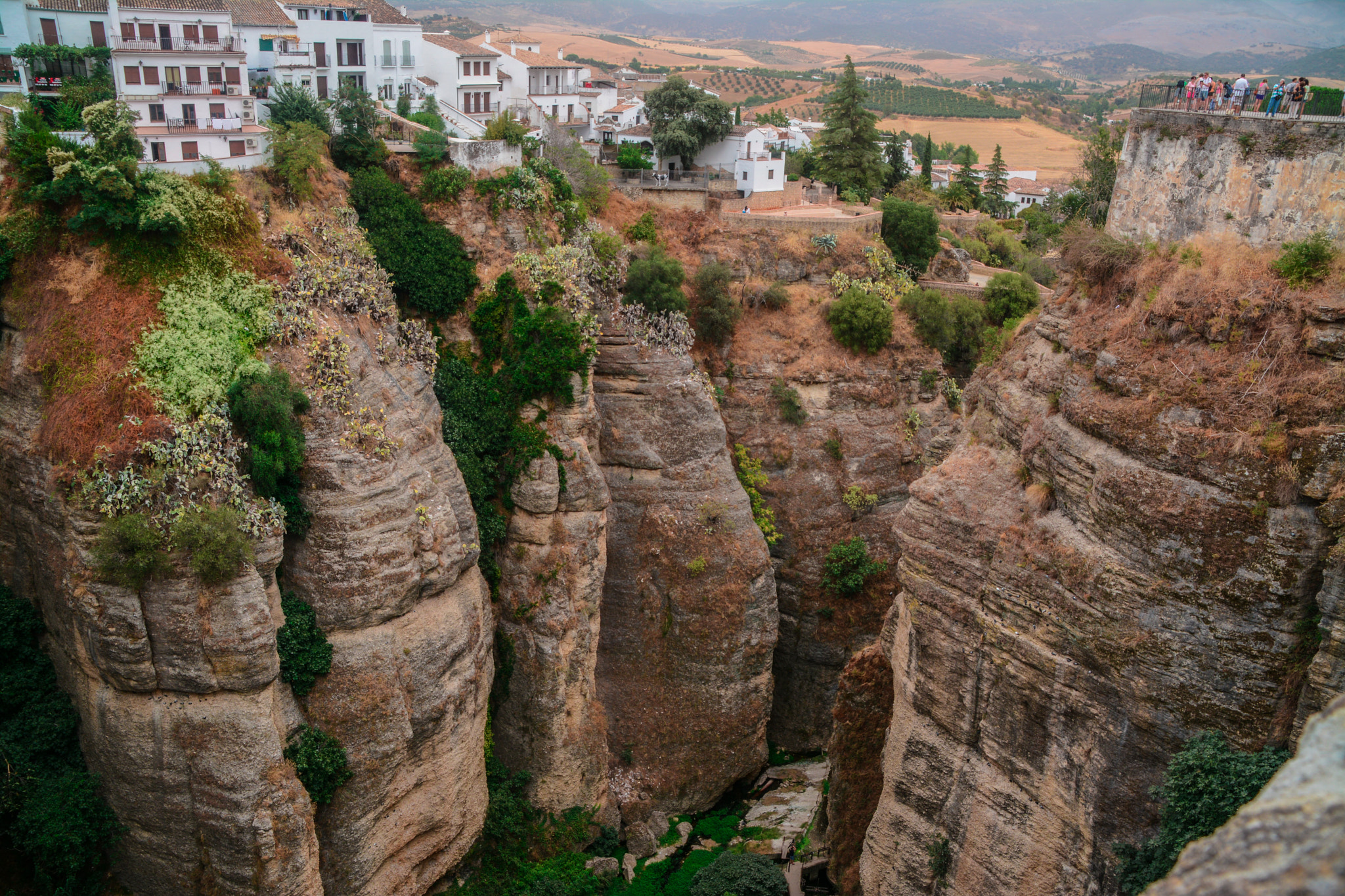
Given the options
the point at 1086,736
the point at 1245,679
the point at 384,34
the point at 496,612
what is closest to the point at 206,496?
the point at 496,612

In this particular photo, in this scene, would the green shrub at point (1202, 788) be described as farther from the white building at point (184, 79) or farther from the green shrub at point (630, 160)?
the green shrub at point (630, 160)

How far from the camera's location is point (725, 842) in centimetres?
3034

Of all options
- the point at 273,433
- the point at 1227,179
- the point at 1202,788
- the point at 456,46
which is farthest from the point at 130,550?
the point at 456,46

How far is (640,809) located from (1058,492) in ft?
62.0

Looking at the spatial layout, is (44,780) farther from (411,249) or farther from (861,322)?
(861,322)

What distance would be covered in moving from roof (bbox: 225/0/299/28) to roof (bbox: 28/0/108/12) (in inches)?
281

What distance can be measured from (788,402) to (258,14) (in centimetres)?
2481

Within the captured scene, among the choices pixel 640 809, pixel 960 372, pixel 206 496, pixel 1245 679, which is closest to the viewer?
pixel 1245 679

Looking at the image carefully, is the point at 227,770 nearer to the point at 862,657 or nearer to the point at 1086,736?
the point at 862,657

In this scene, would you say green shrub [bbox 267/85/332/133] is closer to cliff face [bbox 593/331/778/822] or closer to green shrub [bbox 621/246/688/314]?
green shrub [bbox 621/246/688/314]

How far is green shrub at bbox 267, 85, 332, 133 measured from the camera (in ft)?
99.5

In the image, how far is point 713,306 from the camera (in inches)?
1398

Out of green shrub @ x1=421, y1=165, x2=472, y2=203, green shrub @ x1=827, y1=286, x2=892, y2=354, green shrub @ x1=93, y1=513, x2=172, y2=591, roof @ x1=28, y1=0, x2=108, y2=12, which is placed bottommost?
green shrub @ x1=93, y1=513, x2=172, y2=591

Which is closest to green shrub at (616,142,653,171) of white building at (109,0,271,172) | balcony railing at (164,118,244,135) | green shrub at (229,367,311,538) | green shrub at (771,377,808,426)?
green shrub at (771,377,808,426)
